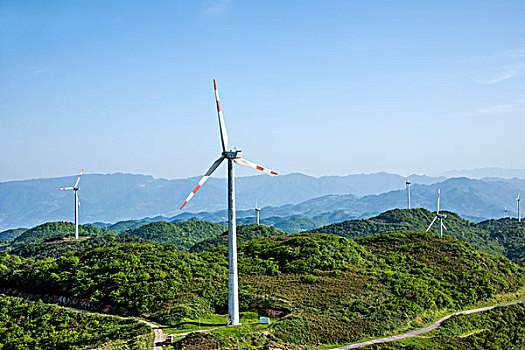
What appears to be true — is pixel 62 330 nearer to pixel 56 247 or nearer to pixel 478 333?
pixel 478 333

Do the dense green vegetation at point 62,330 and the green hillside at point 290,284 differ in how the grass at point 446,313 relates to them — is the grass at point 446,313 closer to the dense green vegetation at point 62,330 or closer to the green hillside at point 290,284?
the green hillside at point 290,284

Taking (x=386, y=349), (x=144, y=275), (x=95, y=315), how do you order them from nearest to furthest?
1. (x=386, y=349)
2. (x=95, y=315)
3. (x=144, y=275)

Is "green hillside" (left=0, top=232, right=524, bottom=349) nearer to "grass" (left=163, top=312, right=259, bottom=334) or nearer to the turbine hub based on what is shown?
"grass" (left=163, top=312, right=259, bottom=334)

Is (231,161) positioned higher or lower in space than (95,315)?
→ higher

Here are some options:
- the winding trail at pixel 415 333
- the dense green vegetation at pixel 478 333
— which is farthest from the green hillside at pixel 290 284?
the dense green vegetation at pixel 478 333

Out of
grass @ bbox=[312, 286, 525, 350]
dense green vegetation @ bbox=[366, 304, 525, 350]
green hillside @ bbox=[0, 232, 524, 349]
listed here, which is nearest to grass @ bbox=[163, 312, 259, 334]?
green hillside @ bbox=[0, 232, 524, 349]

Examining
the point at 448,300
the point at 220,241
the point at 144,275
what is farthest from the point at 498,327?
the point at 220,241

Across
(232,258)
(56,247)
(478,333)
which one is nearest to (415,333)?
(478,333)

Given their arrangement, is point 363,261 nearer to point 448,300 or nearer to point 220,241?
point 448,300
